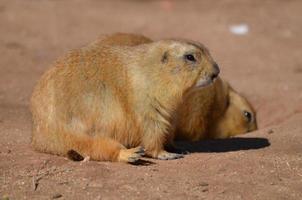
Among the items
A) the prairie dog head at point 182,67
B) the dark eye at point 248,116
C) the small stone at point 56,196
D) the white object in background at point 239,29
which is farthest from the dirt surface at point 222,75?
the prairie dog head at point 182,67

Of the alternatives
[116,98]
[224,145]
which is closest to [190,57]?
[116,98]

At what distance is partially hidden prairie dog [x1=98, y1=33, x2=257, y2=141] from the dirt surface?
1.22 ft

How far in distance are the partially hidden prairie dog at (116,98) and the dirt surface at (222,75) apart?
17cm

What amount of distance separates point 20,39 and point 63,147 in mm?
6096

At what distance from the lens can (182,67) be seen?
639 cm

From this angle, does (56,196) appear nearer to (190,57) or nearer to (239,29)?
(190,57)

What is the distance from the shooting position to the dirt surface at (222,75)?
217 inches

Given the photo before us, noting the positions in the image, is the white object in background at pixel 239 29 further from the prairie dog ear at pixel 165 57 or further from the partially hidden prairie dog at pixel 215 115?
the prairie dog ear at pixel 165 57

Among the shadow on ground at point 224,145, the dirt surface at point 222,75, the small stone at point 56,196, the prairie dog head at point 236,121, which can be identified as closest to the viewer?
the small stone at point 56,196

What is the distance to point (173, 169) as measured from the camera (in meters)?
6.04

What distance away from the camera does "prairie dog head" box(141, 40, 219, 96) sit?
638 cm

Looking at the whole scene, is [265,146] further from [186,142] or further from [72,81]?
[72,81]

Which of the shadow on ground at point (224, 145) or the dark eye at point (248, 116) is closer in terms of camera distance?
the shadow on ground at point (224, 145)

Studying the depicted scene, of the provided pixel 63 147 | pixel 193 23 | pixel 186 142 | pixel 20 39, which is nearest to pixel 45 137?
pixel 63 147
